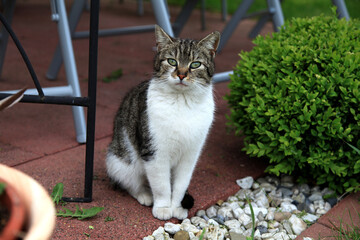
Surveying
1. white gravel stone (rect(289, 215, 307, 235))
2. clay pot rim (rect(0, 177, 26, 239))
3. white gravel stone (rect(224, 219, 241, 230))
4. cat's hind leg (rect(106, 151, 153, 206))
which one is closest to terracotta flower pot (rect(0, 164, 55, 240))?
clay pot rim (rect(0, 177, 26, 239))

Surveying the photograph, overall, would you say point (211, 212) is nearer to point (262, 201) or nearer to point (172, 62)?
point (262, 201)

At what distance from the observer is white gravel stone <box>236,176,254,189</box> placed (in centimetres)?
256

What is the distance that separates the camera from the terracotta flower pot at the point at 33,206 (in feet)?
2.53

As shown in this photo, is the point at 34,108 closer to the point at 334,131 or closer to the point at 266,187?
the point at 266,187

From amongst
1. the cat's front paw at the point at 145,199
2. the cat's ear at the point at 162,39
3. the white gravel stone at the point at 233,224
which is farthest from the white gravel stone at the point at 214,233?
the cat's ear at the point at 162,39

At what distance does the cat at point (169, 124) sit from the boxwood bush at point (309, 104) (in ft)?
1.56

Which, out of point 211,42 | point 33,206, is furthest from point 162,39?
point 33,206

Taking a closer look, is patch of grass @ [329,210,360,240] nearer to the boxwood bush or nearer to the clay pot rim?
the boxwood bush

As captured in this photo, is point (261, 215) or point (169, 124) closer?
point (169, 124)

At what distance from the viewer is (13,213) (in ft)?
2.61

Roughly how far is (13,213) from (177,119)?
50.7 inches

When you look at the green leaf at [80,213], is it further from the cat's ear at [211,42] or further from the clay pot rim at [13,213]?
the clay pot rim at [13,213]

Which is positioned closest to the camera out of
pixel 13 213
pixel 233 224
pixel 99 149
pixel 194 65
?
pixel 13 213

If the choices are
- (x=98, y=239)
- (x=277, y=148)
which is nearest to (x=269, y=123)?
(x=277, y=148)
